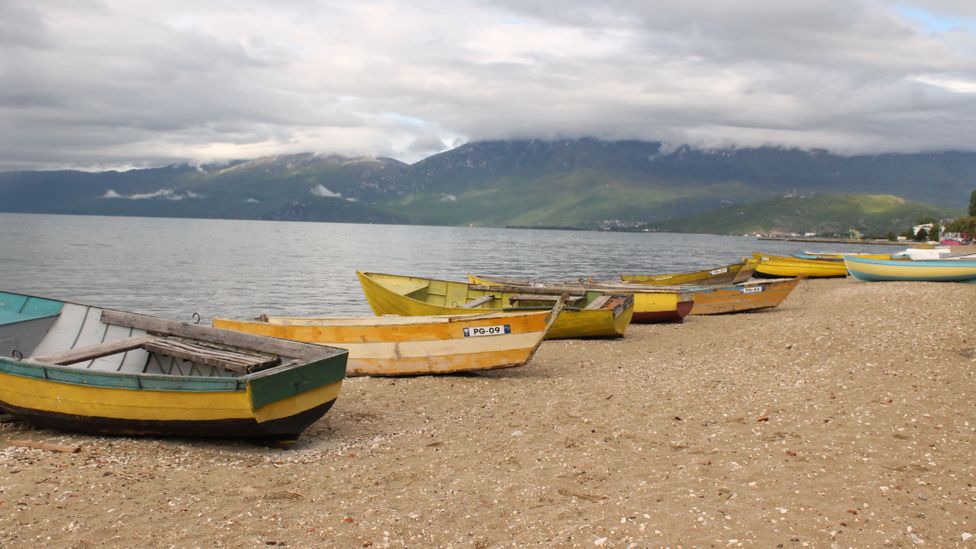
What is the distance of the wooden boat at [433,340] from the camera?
1767cm

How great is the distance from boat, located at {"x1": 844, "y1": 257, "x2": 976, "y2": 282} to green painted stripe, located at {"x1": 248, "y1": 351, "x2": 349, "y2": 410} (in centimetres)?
3666

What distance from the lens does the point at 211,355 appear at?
1320cm

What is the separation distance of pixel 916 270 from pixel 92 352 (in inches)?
1585

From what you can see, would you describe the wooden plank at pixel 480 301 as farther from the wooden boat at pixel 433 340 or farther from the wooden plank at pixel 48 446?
the wooden plank at pixel 48 446

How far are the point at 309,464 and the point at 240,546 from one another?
313 cm

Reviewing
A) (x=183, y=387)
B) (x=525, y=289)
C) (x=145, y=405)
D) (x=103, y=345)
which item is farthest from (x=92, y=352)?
(x=525, y=289)

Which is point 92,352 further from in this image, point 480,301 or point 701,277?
point 701,277

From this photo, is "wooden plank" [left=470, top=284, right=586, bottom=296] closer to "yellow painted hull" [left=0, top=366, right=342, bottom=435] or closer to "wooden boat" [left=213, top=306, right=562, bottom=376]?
"wooden boat" [left=213, top=306, right=562, bottom=376]

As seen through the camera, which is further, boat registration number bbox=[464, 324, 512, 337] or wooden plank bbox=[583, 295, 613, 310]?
wooden plank bbox=[583, 295, 613, 310]

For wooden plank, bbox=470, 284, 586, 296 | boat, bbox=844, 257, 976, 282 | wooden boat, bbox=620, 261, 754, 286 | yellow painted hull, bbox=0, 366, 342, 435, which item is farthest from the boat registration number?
boat, bbox=844, 257, 976, 282

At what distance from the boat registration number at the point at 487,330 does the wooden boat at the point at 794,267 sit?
37.8 meters


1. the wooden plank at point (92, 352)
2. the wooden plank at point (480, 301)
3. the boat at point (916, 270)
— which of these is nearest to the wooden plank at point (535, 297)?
the wooden plank at point (480, 301)

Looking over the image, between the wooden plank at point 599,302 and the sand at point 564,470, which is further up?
the wooden plank at point 599,302

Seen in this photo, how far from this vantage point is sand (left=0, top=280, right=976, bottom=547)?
8.46 m
